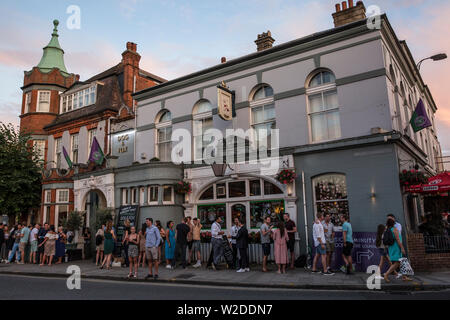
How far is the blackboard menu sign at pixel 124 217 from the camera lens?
651 inches

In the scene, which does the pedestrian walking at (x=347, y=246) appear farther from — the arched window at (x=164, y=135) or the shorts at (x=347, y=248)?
the arched window at (x=164, y=135)

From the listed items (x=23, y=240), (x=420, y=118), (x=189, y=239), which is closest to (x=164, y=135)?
(x=189, y=239)

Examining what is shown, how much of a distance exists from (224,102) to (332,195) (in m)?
6.10

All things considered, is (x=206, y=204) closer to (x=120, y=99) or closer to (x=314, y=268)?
(x=314, y=268)

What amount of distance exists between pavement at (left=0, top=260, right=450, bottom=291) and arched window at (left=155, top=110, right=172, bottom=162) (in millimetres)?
6609

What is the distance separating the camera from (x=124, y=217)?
55.9 feet

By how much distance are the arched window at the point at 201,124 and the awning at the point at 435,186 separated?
9.08 metres

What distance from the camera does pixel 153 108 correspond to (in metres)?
18.9

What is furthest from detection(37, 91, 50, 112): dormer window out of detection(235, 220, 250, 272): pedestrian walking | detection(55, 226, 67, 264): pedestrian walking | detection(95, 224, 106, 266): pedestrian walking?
detection(235, 220, 250, 272): pedestrian walking

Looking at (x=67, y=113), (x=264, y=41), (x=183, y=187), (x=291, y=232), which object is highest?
(x=264, y=41)

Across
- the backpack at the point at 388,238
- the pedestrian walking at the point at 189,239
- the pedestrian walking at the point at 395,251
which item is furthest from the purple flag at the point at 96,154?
the pedestrian walking at the point at 395,251

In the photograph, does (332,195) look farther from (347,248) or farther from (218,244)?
(218,244)

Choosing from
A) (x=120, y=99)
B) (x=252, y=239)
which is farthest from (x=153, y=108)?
(x=252, y=239)
